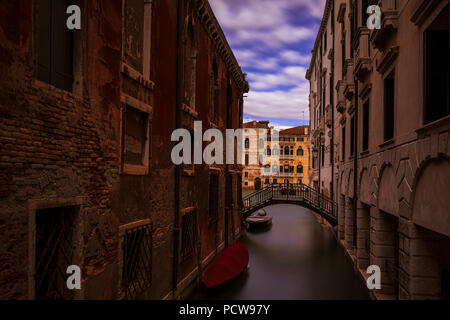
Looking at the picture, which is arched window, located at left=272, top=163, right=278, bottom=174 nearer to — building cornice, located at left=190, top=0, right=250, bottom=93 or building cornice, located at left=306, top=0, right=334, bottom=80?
building cornice, located at left=306, top=0, right=334, bottom=80

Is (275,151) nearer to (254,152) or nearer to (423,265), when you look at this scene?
(254,152)

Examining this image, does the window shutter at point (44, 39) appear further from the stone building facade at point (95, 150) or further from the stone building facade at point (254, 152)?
the stone building facade at point (254, 152)

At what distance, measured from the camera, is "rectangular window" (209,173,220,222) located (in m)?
16.1

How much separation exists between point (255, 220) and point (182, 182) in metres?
17.0

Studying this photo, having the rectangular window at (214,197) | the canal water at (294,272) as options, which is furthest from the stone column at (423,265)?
the rectangular window at (214,197)

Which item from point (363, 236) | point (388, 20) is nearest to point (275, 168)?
point (363, 236)

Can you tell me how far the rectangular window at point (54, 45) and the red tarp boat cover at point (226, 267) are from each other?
9.32 m

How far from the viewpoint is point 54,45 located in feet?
18.0

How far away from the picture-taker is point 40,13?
513cm

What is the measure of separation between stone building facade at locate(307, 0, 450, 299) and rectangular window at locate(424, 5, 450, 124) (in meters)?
0.02

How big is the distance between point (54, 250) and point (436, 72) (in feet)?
24.2

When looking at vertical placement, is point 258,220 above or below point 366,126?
below

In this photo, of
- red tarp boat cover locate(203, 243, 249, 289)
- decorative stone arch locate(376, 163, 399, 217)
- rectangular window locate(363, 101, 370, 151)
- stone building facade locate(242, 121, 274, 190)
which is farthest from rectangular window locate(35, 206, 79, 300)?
stone building facade locate(242, 121, 274, 190)

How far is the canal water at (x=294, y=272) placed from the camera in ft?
42.5
